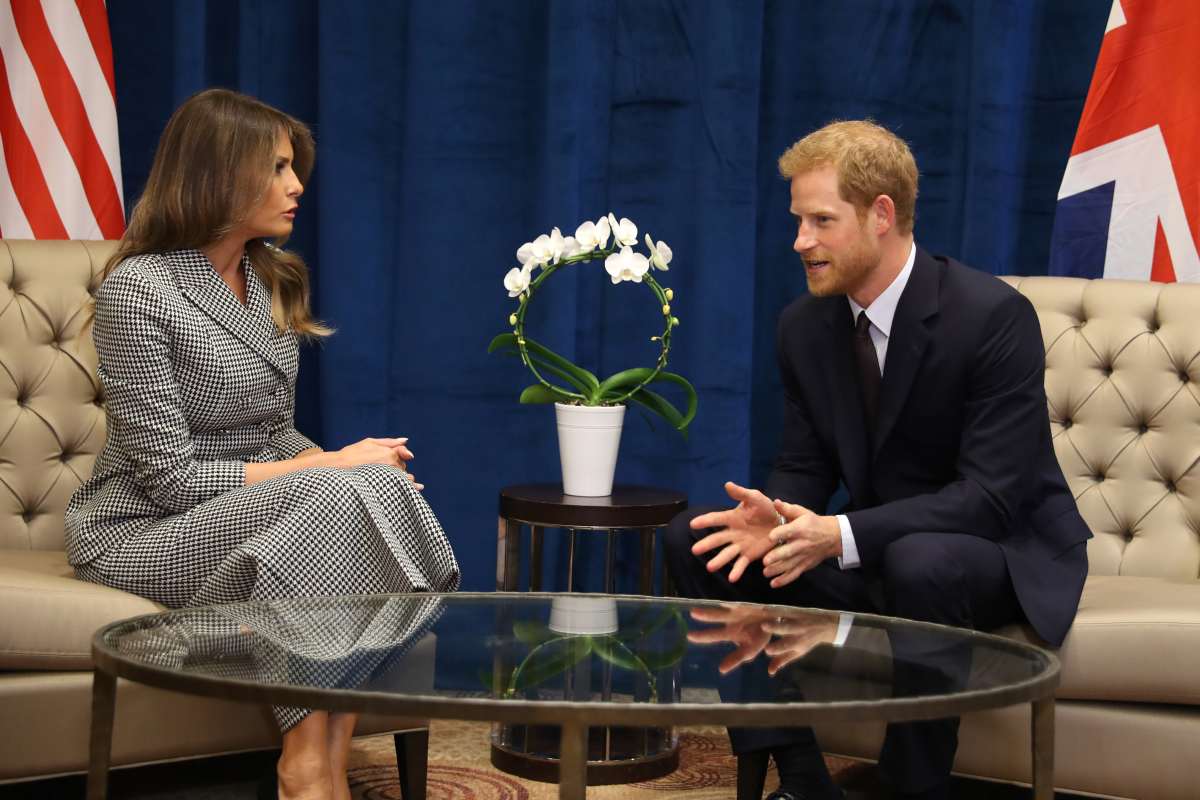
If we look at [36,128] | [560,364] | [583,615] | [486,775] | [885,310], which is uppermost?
[36,128]

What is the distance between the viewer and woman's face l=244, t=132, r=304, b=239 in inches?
103

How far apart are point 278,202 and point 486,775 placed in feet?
3.70

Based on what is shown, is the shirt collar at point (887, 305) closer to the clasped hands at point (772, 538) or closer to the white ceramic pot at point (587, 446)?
the clasped hands at point (772, 538)

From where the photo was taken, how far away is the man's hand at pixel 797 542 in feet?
7.55

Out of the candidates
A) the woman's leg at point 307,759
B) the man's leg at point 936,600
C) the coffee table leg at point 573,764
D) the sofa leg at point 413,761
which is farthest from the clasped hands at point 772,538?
the coffee table leg at point 573,764

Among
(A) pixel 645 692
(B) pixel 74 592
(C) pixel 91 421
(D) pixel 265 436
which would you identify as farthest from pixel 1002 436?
(C) pixel 91 421

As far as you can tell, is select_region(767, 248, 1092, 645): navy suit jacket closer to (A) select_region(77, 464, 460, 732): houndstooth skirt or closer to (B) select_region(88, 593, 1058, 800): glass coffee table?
(B) select_region(88, 593, 1058, 800): glass coffee table

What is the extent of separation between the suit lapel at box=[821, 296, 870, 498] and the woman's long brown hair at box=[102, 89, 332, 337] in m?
1.08

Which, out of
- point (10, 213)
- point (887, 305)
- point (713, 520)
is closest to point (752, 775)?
point (713, 520)

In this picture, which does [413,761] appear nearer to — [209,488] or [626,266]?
[209,488]

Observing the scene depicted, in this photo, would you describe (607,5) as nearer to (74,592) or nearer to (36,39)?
(36,39)

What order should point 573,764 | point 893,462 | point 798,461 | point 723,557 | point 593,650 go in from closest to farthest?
point 573,764, point 593,650, point 723,557, point 893,462, point 798,461

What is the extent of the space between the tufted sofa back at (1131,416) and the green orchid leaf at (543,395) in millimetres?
989

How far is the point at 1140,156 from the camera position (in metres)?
3.21
